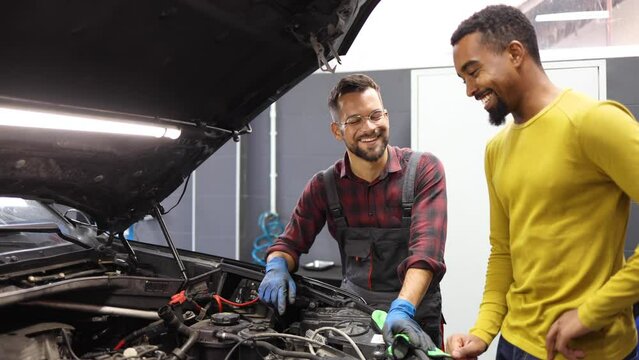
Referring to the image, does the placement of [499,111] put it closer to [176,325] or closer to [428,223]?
[428,223]

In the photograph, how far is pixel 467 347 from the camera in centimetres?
119

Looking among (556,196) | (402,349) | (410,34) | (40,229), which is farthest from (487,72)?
(410,34)

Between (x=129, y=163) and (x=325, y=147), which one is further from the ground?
(x=325, y=147)

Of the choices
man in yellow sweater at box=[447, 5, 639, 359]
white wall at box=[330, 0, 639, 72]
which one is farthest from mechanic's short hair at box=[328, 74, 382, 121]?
white wall at box=[330, 0, 639, 72]

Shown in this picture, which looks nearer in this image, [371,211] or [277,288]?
[277,288]

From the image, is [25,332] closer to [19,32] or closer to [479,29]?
[19,32]

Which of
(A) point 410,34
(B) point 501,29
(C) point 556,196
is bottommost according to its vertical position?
(C) point 556,196

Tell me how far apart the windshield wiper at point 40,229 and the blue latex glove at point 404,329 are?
116 centimetres

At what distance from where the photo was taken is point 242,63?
1350 millimetres

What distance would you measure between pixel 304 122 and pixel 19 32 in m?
2.66

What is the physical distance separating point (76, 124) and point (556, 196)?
1.26 m

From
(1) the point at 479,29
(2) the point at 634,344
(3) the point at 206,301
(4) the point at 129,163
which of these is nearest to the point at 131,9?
(4) the point at 129,163

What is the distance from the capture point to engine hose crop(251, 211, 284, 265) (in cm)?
356

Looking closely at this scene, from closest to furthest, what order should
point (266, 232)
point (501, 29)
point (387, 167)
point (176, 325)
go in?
point (501, 29), point (176, 325), point (387, 167), point (266, 232)
